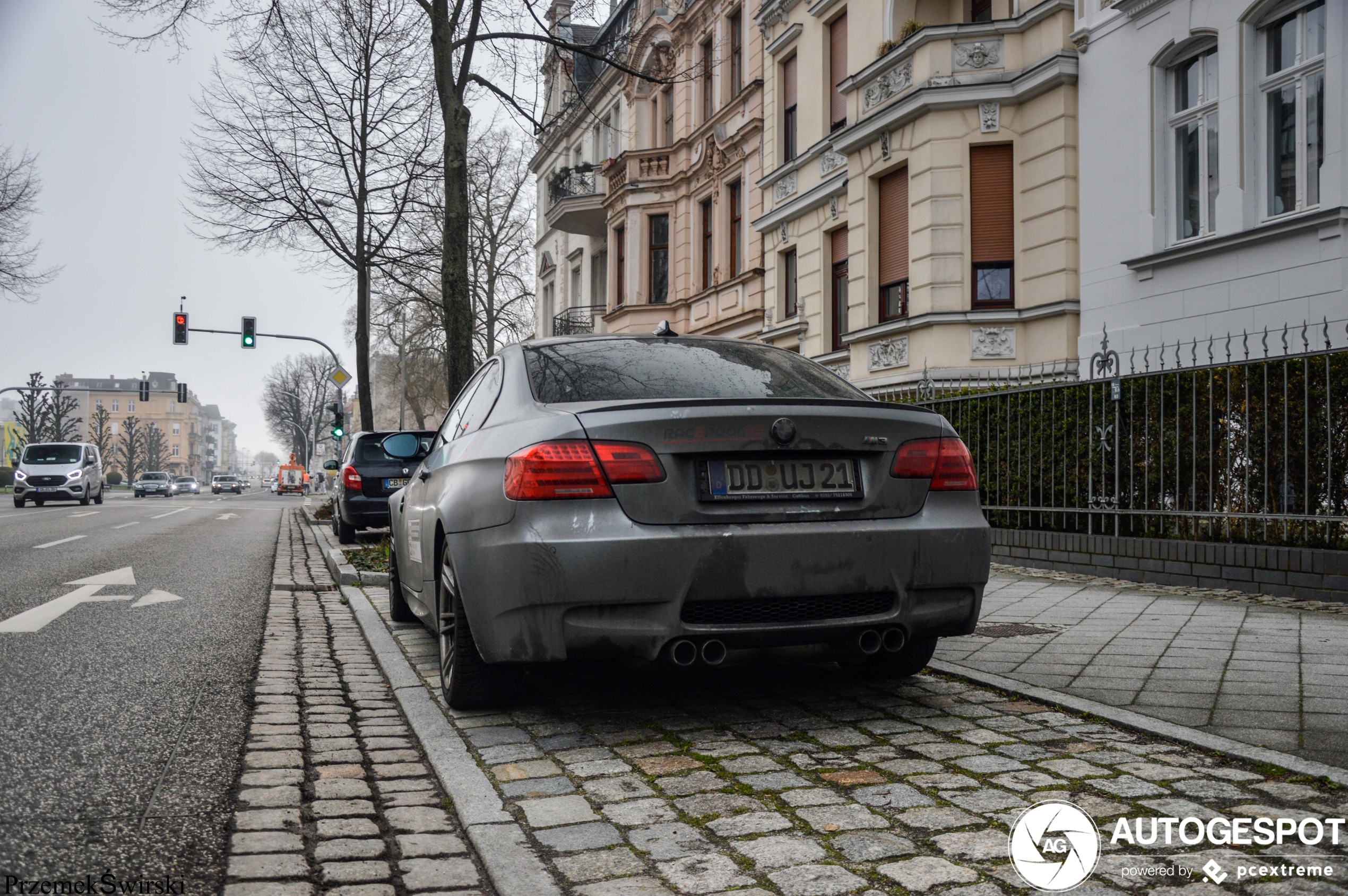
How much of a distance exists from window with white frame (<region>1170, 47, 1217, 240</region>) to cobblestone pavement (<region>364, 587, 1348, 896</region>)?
9.60 m

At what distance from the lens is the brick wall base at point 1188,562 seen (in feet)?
25.5

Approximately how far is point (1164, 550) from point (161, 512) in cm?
2448

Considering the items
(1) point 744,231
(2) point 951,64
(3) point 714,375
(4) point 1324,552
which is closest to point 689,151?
(1) point 744,231

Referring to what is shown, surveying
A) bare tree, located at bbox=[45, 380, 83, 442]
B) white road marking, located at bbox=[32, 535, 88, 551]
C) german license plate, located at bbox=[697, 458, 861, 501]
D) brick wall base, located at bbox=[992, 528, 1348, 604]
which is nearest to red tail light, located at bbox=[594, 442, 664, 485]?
german license plate, located at bbox=[697, 458, 861, 501]

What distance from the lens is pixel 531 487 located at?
4094 mm

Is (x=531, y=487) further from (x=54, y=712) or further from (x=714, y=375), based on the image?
(x=54, y=712)

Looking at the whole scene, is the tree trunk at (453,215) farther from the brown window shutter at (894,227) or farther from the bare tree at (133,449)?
the bare tree at (133,449)

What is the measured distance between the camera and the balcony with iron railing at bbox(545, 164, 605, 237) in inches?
1209

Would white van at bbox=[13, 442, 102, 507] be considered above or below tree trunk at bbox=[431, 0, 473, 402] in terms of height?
below

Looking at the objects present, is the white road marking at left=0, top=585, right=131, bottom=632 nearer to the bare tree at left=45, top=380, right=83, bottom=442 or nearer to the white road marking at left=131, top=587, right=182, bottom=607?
the white road marking at left=131, top=587, right=182, bottom=607

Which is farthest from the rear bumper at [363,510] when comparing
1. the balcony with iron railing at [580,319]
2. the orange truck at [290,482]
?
the orange truck at [290,482]

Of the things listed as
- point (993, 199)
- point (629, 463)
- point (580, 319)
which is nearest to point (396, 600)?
point (629, 463)

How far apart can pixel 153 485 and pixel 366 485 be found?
171 feet

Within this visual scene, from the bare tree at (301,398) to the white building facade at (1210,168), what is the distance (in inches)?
3559
